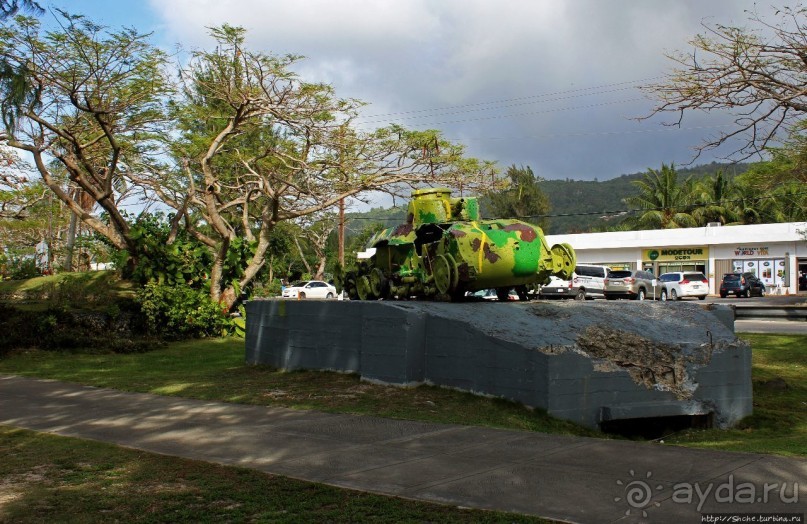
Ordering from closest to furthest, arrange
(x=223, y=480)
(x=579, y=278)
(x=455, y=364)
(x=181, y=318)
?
(x=223, y=480)
(x=455, y=364)
(x=181, y=318)
(x=579, y=278)

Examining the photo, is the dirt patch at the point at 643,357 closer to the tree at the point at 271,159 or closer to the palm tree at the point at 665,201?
the tree at the point at 271,159

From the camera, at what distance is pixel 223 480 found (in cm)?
653

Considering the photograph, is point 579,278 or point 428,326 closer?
point 428,326

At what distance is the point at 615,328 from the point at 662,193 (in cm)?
4597

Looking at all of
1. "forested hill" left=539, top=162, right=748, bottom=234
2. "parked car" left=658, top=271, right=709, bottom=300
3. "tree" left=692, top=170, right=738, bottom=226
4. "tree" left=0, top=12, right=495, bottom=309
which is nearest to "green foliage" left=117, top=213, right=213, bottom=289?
"tree" left=0, top=12, right=495, bottom=309

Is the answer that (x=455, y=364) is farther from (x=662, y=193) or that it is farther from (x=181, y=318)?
(x=662, y=193)

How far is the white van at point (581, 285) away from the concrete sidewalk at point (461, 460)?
23660mm

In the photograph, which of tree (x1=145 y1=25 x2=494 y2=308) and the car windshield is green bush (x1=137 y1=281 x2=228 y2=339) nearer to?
tree (x1=145 y1=25 x2=494 y2=308)

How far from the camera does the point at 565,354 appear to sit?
988 cm

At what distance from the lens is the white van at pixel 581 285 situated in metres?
32.7

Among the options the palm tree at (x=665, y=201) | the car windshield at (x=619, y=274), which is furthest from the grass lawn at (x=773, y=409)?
the palm tree at (x=665, y=201)

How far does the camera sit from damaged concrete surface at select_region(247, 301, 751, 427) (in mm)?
10039

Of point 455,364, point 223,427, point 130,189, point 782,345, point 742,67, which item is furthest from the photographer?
point 130,189

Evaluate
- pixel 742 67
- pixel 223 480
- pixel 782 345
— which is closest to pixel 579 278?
pixel 782 345
